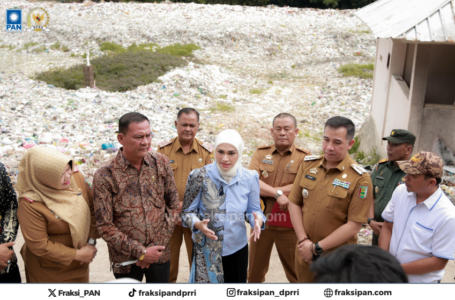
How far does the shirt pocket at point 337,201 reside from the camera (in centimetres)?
275

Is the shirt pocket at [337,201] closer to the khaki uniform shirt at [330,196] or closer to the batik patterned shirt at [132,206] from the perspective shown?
the khaki uniform shirt at [330,196]

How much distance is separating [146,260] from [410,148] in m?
2.50

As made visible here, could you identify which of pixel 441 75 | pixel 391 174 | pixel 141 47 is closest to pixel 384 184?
pixel 391 174

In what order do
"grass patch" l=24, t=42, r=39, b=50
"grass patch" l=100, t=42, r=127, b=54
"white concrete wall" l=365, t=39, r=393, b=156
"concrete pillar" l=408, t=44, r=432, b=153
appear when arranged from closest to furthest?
"concrete pillar" l=408, t=44, r=432, b=153 → "white concrete wall" l=365, t=39, r=393, b=156 → "grass patch" l=100, t=42, r=127, b=54 → "grass patch" l=24, t=42, r=39, b=50

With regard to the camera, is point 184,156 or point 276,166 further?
point 184,156

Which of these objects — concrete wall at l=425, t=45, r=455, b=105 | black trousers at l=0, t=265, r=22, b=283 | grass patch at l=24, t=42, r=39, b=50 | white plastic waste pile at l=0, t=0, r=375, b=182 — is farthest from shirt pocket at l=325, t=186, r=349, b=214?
grass patch at l=24, t=42, r=39, b=50

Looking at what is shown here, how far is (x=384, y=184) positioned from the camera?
340 cm

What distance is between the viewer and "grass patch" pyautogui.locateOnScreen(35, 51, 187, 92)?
12289 mm

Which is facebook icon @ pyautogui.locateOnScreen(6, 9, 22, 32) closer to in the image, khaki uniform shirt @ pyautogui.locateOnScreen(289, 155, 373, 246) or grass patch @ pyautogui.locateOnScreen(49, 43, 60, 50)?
grass patch @ pyautogui.locateOnScreen(49, 43, 60, 50)

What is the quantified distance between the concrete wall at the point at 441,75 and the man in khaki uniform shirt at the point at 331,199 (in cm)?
444

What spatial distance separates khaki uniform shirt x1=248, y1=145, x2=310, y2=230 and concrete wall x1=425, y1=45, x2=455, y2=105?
13.2ft

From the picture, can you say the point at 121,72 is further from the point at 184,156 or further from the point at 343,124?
the point at 343,124

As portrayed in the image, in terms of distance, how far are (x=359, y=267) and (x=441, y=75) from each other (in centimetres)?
620

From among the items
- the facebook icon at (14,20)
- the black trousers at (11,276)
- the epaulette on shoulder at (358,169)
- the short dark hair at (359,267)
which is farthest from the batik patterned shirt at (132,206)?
the facebook icon at (14,20)
